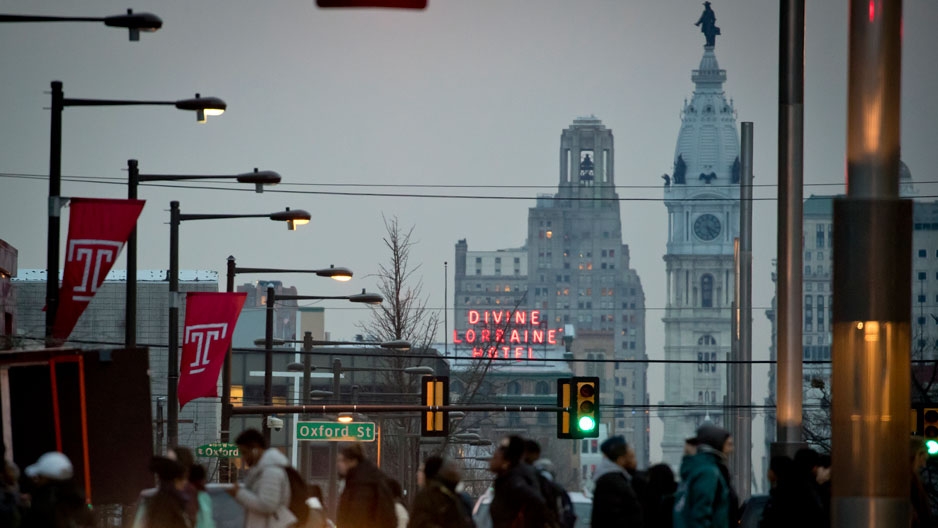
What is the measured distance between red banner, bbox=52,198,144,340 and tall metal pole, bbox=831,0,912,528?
40.7 feet

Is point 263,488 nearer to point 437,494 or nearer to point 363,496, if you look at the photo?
point 363,496

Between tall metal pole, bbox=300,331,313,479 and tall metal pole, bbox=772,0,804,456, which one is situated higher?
tall metal pole, bbox=772,0,804,456

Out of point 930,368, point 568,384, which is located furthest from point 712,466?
point 930,368

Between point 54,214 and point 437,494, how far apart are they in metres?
8.68

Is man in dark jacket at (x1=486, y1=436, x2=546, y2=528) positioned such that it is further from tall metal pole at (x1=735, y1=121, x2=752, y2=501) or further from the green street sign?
tall metal pole at (x1=735, y1=121, x2=752, y2=501)

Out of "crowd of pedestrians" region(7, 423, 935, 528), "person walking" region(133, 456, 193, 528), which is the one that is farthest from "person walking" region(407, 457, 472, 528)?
"person walking" region(133, 456, 193, 528)

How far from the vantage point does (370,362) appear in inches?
4338

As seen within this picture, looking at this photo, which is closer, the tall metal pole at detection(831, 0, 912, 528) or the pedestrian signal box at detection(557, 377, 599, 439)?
the tall metal pole at detection(831, 0, 912, 528)

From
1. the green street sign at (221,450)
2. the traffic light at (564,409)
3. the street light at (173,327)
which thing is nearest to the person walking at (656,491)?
the street light at (173,327)

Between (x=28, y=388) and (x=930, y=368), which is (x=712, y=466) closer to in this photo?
Result: (x=28, y=388)

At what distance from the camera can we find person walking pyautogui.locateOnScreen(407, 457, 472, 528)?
14383 mm

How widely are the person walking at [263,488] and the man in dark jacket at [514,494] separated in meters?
1.71

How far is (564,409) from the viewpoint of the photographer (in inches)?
1405

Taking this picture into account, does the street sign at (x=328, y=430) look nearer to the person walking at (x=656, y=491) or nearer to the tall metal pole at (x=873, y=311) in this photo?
the person walking at (x=656, y=491)
